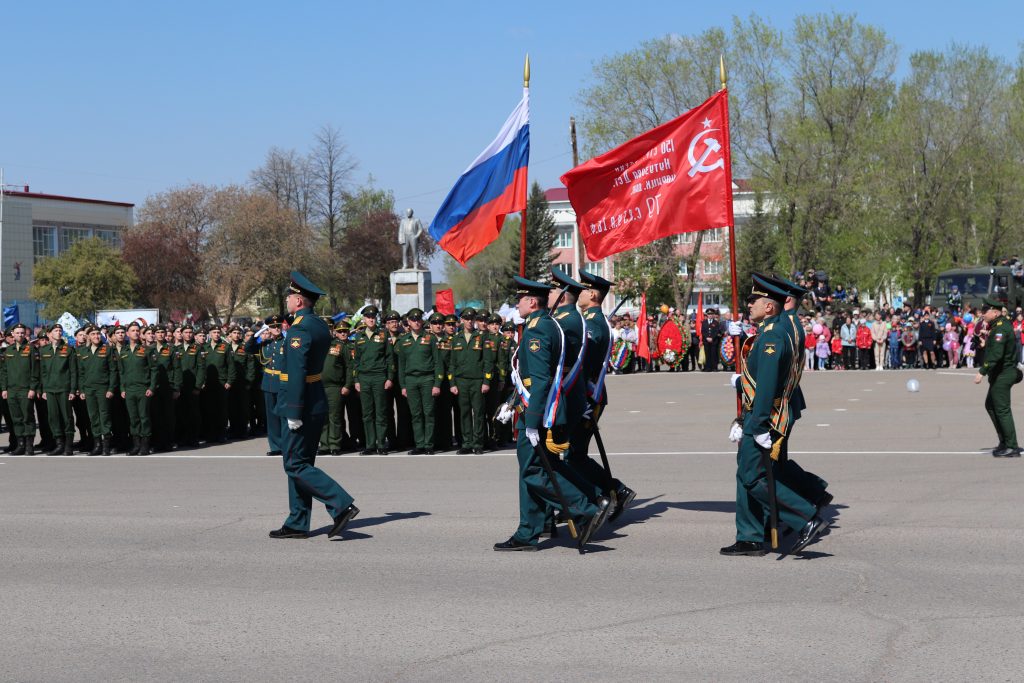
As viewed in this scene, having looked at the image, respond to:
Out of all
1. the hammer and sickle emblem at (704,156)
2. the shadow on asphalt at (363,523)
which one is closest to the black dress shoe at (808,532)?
the shadow on asphalt at (363,523)

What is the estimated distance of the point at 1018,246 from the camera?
56.7 meters

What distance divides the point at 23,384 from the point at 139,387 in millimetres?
1929

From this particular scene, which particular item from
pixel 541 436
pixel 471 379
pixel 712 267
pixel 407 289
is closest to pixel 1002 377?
pixel 471 379

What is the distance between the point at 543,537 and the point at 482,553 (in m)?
0.75

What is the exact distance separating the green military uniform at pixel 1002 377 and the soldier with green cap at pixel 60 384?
11.4 metres

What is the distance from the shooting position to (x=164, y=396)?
16.9m

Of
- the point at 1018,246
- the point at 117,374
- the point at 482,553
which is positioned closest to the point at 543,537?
the point at 482,553

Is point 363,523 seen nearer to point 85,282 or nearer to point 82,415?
point 82,415

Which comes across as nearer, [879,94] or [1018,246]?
[879,94]

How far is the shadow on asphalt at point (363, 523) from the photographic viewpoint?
30.1 ft

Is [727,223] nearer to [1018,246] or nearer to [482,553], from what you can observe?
[482,553]

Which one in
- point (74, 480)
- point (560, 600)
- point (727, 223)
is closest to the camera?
point (560, 600)

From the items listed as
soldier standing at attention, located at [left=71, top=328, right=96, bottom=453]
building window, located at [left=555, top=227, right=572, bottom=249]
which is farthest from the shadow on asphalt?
building window, located at [left=555, top=227, right=572, bottom=249]

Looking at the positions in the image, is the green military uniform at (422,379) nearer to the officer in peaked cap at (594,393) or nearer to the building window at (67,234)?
the officer in peaked cap at (594,393)
